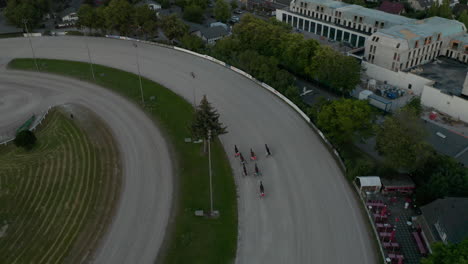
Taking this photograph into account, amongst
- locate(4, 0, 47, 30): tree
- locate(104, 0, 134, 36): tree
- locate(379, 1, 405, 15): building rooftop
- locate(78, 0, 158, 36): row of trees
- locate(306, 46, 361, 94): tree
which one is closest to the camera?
locate(306, 46, 361, 94): tree

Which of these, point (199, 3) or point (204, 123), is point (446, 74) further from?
point (199, 3)

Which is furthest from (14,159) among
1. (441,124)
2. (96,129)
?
(441,124)

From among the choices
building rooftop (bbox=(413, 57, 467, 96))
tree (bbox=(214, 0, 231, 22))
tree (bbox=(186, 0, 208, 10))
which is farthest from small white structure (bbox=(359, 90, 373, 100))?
tree (bbox=(186, 0, 208, 10))

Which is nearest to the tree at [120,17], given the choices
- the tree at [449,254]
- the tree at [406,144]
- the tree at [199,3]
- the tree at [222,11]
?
the tree at [222,11]

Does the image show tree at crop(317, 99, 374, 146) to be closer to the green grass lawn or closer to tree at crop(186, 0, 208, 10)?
the green grass lawn

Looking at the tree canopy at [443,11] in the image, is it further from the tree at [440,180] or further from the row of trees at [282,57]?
the tree at [440,180]

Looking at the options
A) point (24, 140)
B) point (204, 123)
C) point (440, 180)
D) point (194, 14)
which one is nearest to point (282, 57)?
point (204, 123)
